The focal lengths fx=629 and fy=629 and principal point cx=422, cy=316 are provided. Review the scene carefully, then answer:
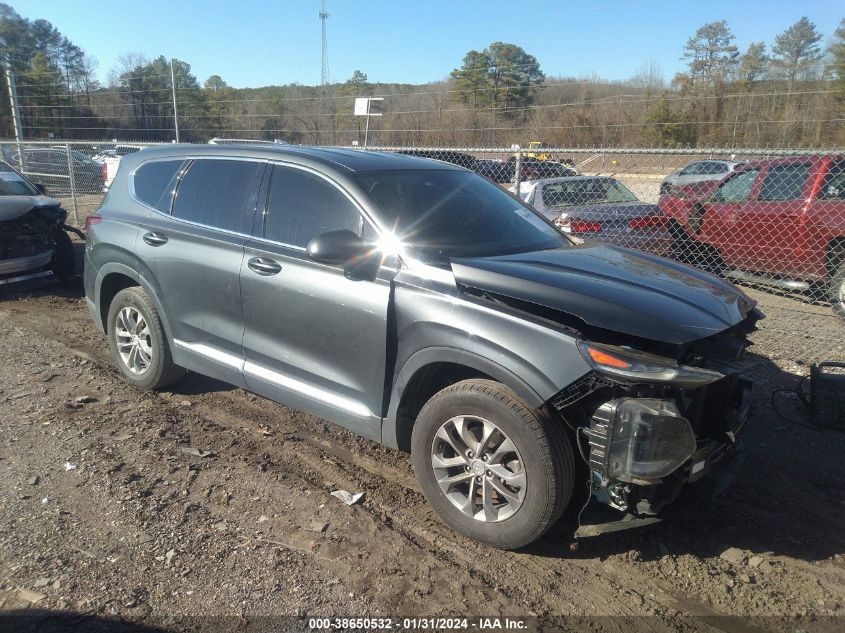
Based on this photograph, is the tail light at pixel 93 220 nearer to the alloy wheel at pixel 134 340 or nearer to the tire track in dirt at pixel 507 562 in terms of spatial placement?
the alloy wheel at pixel 134 340

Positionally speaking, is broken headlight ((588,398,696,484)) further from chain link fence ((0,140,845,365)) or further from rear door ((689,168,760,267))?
rear door ((689,168,760,267))

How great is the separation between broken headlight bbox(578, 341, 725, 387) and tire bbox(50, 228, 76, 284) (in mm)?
8080

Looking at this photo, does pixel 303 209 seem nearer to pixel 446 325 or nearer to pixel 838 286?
pixel 446 325

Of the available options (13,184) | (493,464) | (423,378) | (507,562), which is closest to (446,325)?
(423,378)

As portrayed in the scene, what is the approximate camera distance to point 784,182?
8.20m

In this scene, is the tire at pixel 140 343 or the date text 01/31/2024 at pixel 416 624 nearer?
the date text 01/31/2024 at pixel 416 624

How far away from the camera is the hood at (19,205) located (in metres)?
7.62

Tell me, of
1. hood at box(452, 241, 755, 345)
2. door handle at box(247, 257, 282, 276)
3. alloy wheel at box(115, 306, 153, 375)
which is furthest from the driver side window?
alloy wheel at box(115, 306, 153, 375)

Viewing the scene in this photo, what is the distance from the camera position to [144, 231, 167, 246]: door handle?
457 centimetres

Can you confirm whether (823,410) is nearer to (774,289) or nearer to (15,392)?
(774,289)

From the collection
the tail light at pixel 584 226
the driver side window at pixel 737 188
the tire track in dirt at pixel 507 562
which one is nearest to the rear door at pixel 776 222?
the driver side window at pixel 737 188

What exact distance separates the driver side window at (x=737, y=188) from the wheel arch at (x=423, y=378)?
717 centimetres

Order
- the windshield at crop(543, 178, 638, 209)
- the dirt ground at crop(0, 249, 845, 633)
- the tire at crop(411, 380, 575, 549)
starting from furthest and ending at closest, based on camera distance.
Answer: the windshield at crop(543, 178, 638, 209) → the tire at crop(411, 380, 575, 549) → the dirt ground at crop(0, 249, 845, 633)

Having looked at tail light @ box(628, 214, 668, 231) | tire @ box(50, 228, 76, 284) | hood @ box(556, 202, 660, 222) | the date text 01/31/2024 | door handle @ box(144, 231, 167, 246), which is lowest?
the date text 01/31/2024
